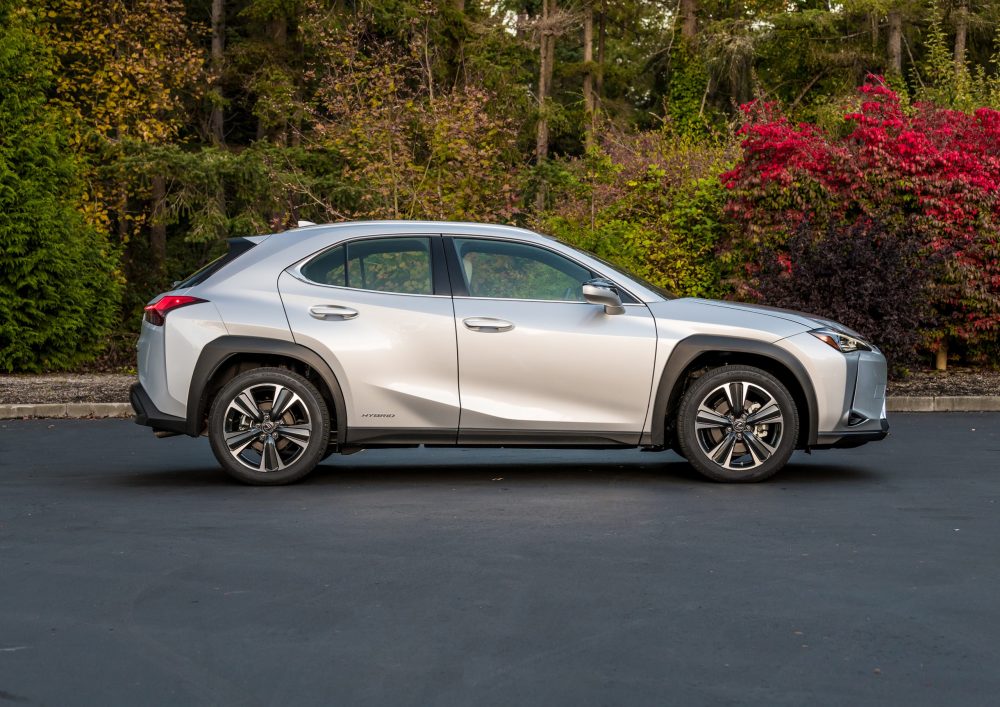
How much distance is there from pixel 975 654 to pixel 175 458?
7405 millimetres

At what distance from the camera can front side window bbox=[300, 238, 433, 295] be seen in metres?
9.29

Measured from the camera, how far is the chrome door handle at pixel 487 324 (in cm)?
907

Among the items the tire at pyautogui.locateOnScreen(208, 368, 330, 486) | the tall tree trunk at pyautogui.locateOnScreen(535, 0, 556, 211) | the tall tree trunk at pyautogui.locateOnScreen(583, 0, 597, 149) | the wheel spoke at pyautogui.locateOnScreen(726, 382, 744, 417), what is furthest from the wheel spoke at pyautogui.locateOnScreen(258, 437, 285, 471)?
the tall tree trunk at pyautogui.locateOnScreen(583, 0, 597, 149)

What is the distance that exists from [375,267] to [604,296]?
1560 mm

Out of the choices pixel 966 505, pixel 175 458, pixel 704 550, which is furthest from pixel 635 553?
pixel 175 458

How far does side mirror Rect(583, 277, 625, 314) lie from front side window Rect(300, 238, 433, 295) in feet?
Answer: 3.47

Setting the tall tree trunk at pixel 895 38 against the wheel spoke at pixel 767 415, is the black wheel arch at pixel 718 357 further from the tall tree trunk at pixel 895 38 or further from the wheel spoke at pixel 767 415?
the tall tree trunk at pixel 895 38

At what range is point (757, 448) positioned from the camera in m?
9.23

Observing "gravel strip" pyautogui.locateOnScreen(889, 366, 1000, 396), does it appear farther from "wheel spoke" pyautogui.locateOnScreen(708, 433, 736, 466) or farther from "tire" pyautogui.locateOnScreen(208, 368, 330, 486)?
"tire" pyautogui.locateOnScreen(208, 368, 330, 486)

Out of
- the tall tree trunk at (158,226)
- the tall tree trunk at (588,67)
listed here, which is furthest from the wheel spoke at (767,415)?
the tall tree trunk at (588,67)

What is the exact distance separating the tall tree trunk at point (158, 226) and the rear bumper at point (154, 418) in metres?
20.8

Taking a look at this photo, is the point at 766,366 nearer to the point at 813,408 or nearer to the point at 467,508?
the point at 813,408

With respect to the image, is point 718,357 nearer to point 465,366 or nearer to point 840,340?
point 840,340

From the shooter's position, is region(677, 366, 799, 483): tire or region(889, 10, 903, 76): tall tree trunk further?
region(889, 10, 903, 76): tall tree trunk
